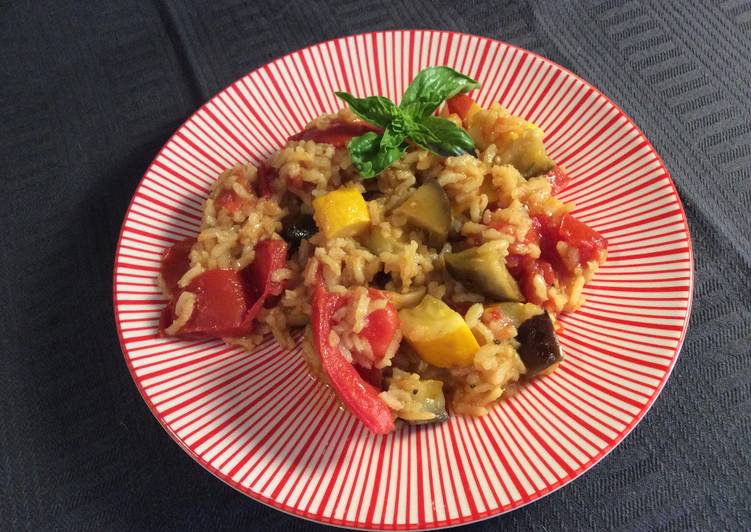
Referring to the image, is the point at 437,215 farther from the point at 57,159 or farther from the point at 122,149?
the point at 57,159

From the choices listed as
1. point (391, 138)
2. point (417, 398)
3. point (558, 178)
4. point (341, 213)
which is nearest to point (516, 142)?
point (558, 178)

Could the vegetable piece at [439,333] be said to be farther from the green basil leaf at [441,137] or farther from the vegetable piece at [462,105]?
the vegetable piece at [462,105]

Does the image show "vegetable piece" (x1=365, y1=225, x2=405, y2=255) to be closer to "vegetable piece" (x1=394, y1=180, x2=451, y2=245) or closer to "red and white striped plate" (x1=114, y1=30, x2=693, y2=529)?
"vegetable piece" (x1=394, y1=180, x2=451, y2=245)

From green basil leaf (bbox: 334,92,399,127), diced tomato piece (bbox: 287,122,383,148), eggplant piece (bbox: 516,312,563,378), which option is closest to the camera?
eggplant piece (bbox: 516,312,563,378)

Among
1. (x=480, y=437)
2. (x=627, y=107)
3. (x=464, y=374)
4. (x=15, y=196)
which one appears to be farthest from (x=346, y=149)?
(x=15, y=196)

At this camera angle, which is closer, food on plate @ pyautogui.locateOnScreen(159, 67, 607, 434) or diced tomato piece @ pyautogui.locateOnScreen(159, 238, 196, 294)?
food on plate @ pyautogui.locateOnScreen(159, 67, 607, 434)

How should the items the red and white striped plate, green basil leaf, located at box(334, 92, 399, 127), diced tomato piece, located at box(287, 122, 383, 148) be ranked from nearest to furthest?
1. the red and white striped plate
2. green basil leaf, located at box(334, 92, 399, 127)
3. diced tomato piece, located at box(287, 122, 383, 148)

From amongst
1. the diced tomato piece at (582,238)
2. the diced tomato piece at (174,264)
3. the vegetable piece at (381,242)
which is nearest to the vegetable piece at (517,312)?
the diced tomato piece at (582,238)

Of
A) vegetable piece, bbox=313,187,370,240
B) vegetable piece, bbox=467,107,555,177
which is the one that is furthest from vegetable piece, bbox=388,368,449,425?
vegetable piece, bbox=467,107,555,177

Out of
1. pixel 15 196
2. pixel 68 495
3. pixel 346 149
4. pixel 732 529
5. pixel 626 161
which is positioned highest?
pixel 15 196
